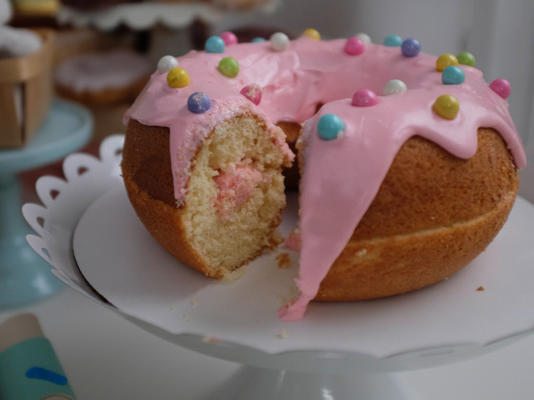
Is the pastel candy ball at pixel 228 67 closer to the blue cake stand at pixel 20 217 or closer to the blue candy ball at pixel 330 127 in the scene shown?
the blue candy ball at pixel 330 127

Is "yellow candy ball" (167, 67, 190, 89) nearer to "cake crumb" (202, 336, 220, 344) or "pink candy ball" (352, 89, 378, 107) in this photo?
"pink candy ball" (352, 89, 378, 107)

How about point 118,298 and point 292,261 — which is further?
point 292,261

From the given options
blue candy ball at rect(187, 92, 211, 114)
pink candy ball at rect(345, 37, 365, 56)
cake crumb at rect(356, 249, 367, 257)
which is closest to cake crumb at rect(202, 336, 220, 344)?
cake crumb at rect(356, 249, 367, 257)

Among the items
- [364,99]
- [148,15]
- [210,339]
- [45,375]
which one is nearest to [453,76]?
[364,99]

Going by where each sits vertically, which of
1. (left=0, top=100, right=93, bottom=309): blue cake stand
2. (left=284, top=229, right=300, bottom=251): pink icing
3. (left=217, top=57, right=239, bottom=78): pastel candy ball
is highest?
(left=217, top=57, right=239, bottom=78): pastel candy ball

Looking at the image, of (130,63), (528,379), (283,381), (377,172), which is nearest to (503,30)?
(528,379)

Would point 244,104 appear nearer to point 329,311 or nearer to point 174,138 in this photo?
point 174,138
